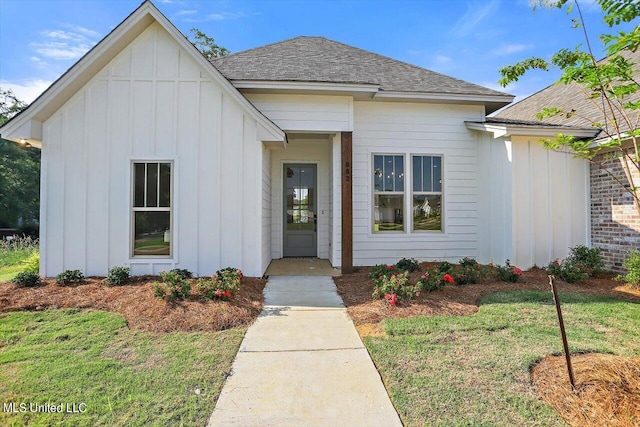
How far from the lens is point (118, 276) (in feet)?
19.1

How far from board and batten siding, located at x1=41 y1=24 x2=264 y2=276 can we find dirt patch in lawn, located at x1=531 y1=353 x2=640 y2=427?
16.4ft

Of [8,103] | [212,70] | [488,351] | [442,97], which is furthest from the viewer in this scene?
[8,103]

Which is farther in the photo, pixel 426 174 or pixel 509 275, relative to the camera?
pixel 426 174

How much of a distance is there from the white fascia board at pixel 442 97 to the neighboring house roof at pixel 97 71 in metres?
3.07

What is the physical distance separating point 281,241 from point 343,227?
8.45 ft

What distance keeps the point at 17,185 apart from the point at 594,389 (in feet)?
92.1

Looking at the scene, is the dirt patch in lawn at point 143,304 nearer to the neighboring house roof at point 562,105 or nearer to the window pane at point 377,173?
the window pane at point 377,173

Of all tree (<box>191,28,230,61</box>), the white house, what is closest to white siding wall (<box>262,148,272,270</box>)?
the white house

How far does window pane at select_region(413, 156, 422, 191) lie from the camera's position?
8.24 m

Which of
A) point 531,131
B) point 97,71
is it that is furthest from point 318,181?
point 97,71

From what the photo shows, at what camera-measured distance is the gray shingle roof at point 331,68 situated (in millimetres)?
7387

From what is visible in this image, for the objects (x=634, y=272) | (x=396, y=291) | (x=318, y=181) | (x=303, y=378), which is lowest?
(x=303, y=378)

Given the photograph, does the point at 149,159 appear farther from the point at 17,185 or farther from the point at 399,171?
the point at 17,185

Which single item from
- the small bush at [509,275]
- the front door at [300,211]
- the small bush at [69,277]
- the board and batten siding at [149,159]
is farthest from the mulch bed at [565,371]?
the small bush at [69,277]
